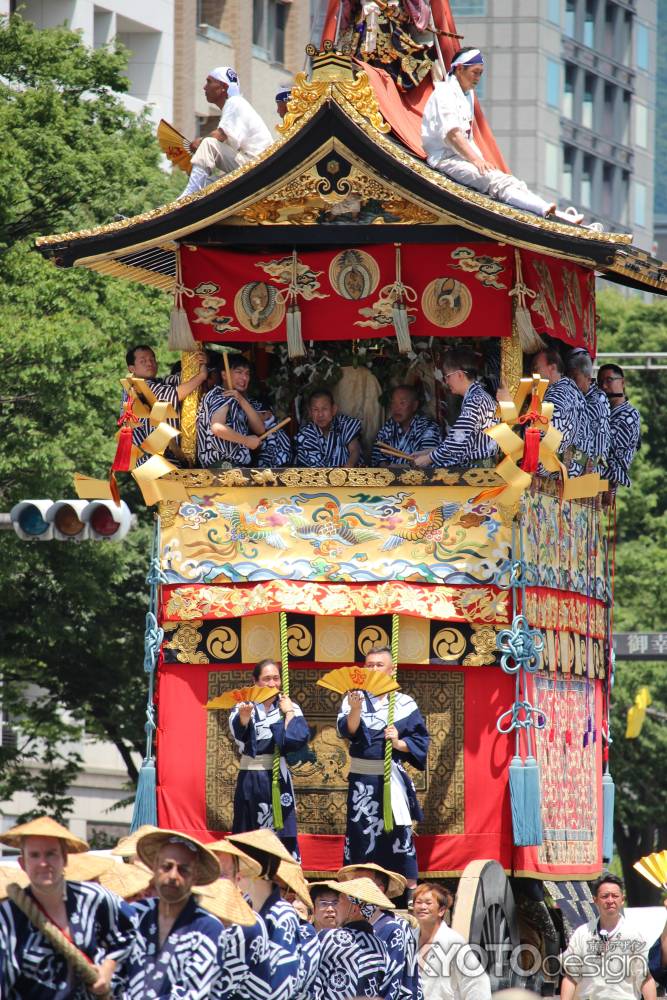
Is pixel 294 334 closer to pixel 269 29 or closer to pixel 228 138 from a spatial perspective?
pixel 228 138

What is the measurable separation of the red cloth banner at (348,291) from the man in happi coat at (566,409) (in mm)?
448

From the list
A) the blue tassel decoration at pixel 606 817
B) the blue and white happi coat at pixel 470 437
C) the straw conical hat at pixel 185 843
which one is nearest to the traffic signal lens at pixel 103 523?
the blue and white happi coat at pixel 470 437

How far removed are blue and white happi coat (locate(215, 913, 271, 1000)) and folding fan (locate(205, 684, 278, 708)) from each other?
4049mm

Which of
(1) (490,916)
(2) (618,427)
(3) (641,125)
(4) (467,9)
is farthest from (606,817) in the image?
(3) (641,125)

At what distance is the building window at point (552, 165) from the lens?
2601 inches

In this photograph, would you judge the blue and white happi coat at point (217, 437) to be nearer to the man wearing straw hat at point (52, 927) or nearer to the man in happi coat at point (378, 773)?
the man in happi coat at point (378, 773)

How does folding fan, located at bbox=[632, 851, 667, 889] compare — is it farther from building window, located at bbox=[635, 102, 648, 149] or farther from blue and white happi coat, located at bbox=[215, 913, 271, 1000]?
building window, located at bbox=[635, 102, 648, 149]

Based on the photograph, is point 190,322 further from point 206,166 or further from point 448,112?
point 448,112

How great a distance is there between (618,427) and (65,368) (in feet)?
27.0

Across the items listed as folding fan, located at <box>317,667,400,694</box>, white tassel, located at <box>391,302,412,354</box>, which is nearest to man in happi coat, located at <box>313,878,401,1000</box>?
folding fan, located at <box>317,667,400,694</box>

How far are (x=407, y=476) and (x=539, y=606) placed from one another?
122 centimetres

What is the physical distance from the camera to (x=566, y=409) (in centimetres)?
1470

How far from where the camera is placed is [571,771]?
594 inches

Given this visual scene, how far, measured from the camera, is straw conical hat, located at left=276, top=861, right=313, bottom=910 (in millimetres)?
10180
